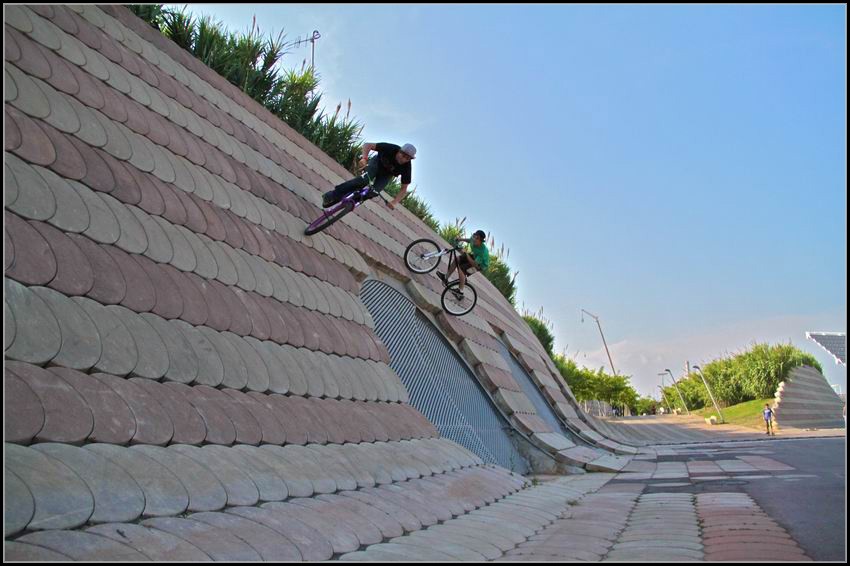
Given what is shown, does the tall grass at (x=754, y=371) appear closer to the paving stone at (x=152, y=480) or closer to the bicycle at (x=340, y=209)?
the bicycle at (x=340, y=209)

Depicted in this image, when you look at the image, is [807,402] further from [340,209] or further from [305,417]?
[305,417]

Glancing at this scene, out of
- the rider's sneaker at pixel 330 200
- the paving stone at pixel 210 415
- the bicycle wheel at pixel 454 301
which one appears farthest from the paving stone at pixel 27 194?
the bicycle wheel at pixel 454 301

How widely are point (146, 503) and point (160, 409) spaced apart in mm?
793

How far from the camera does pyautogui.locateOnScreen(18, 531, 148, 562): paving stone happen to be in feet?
8.50

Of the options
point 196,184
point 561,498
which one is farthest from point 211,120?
point 561,498

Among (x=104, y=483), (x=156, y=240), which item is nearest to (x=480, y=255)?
(x=156, y=240)

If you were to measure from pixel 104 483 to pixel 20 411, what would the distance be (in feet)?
1.58

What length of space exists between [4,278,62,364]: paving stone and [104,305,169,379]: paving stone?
0.50 metres

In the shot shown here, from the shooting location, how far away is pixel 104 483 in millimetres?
3150

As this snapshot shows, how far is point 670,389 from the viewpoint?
293 ft

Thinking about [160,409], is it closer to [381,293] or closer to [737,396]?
[381,293]

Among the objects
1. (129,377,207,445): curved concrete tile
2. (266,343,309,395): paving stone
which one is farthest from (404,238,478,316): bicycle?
(129,377,207,445): curved concrete tile

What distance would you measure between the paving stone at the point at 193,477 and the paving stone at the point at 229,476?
0.04 m

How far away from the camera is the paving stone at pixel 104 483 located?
120 inches
